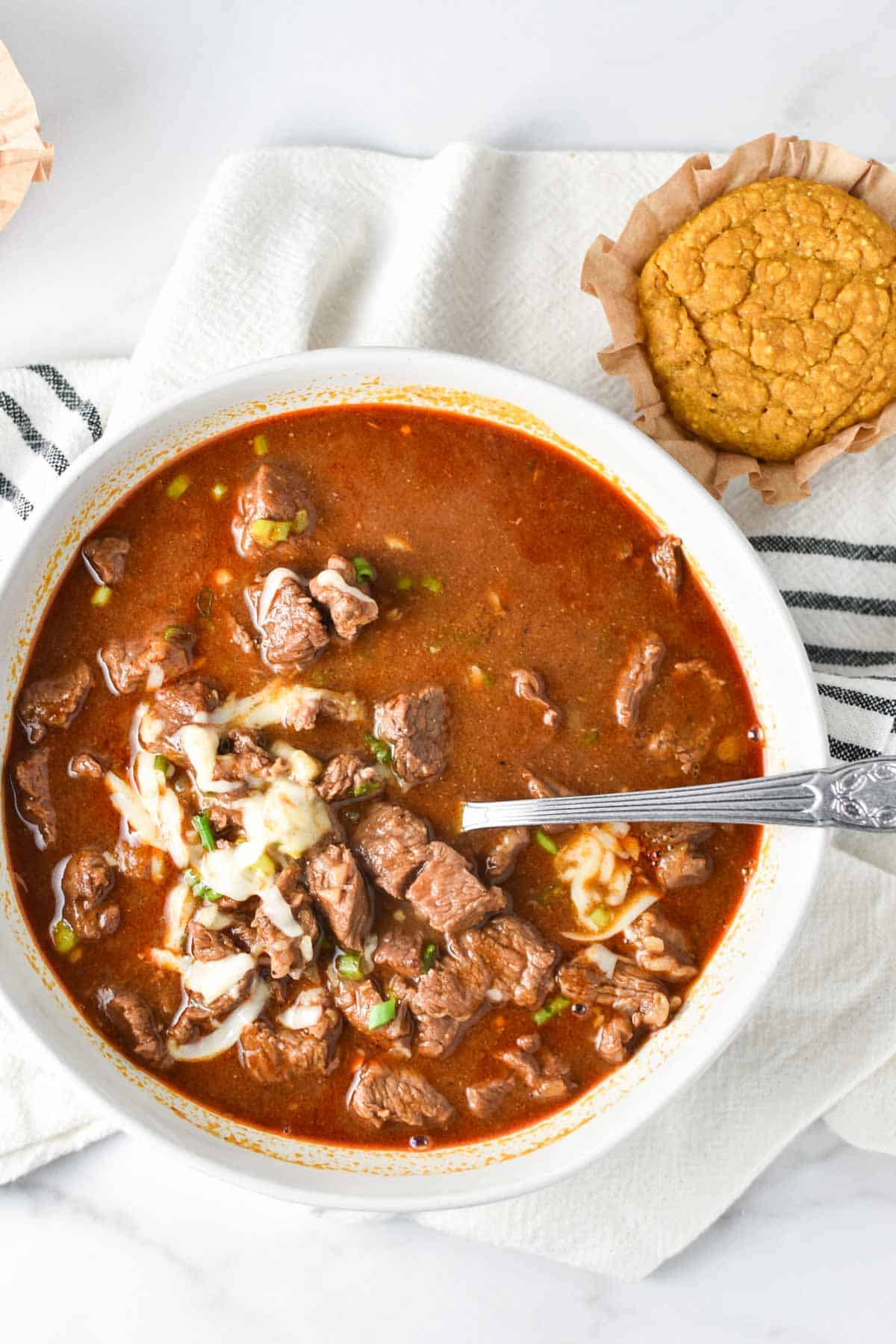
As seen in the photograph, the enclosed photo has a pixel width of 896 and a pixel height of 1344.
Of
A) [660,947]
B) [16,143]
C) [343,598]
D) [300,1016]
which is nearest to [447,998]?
[300,1016]

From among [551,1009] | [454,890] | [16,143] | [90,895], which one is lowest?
[551,1009]

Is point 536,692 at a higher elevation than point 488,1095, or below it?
higher

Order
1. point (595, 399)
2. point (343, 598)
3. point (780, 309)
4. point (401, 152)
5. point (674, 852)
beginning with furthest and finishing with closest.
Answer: point (401, 152), point (595, 399), point (780, 309), point (674, 852), point (343, 598)

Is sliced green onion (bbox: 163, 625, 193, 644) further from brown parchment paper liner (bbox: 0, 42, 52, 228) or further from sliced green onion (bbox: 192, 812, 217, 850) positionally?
brown parchment paper liner (bbox: 0, 42, 52, 228)

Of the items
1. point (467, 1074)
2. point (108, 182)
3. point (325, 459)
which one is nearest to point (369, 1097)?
point (467, 1074)

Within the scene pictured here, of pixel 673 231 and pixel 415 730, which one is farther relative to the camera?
pixel 673 231

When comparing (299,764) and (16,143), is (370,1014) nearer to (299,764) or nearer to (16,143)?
(299,764)

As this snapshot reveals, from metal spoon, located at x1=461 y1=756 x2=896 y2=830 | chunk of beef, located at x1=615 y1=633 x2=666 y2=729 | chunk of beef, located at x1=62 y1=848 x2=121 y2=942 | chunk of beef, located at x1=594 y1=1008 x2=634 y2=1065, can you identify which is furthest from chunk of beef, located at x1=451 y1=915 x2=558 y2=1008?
chunk of beef, located at x1=62 y1=848 x2=121 y2=942
